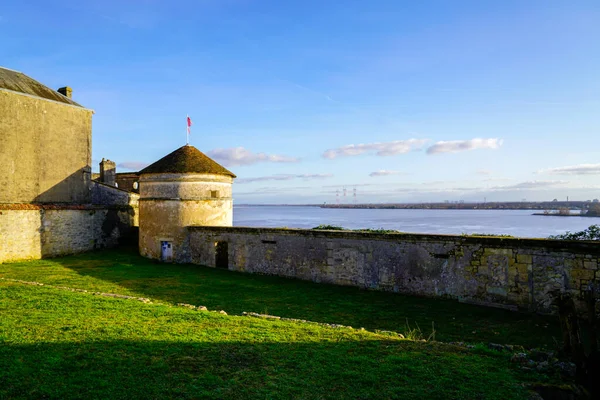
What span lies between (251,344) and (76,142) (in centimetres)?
2254

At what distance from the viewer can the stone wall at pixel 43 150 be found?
20328 mm

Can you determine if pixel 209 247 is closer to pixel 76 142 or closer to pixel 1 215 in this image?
pixel 1 215

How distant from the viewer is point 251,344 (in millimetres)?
7008

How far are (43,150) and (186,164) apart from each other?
888 centimetres

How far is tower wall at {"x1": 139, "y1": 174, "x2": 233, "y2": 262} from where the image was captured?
795 inches

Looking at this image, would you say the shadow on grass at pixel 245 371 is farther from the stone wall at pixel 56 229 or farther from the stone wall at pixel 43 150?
the stone wall at pixel 43 150

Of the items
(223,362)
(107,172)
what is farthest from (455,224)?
(223,362)

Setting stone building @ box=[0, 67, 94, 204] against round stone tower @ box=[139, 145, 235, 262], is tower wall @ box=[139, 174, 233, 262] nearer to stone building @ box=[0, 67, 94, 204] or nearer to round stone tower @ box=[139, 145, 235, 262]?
round stone tower @ box=[139, 145, 235, 262]

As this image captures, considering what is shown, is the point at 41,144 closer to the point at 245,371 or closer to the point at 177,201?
the point at 177,201

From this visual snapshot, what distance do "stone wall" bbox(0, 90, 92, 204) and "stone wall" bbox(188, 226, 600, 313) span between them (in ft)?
40.2

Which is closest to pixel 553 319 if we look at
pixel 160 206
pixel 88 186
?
pixel 160 206

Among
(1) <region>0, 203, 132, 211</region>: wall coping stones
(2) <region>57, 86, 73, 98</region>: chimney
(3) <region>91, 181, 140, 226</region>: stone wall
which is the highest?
(2) <region>57, 86, 73, 98</region>: chimney

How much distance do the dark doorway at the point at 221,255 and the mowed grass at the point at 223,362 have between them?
1096 centimetres

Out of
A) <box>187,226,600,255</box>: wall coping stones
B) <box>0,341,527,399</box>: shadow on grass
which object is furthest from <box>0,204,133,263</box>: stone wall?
<box>0,341,527,399</box>: shadow on grass
